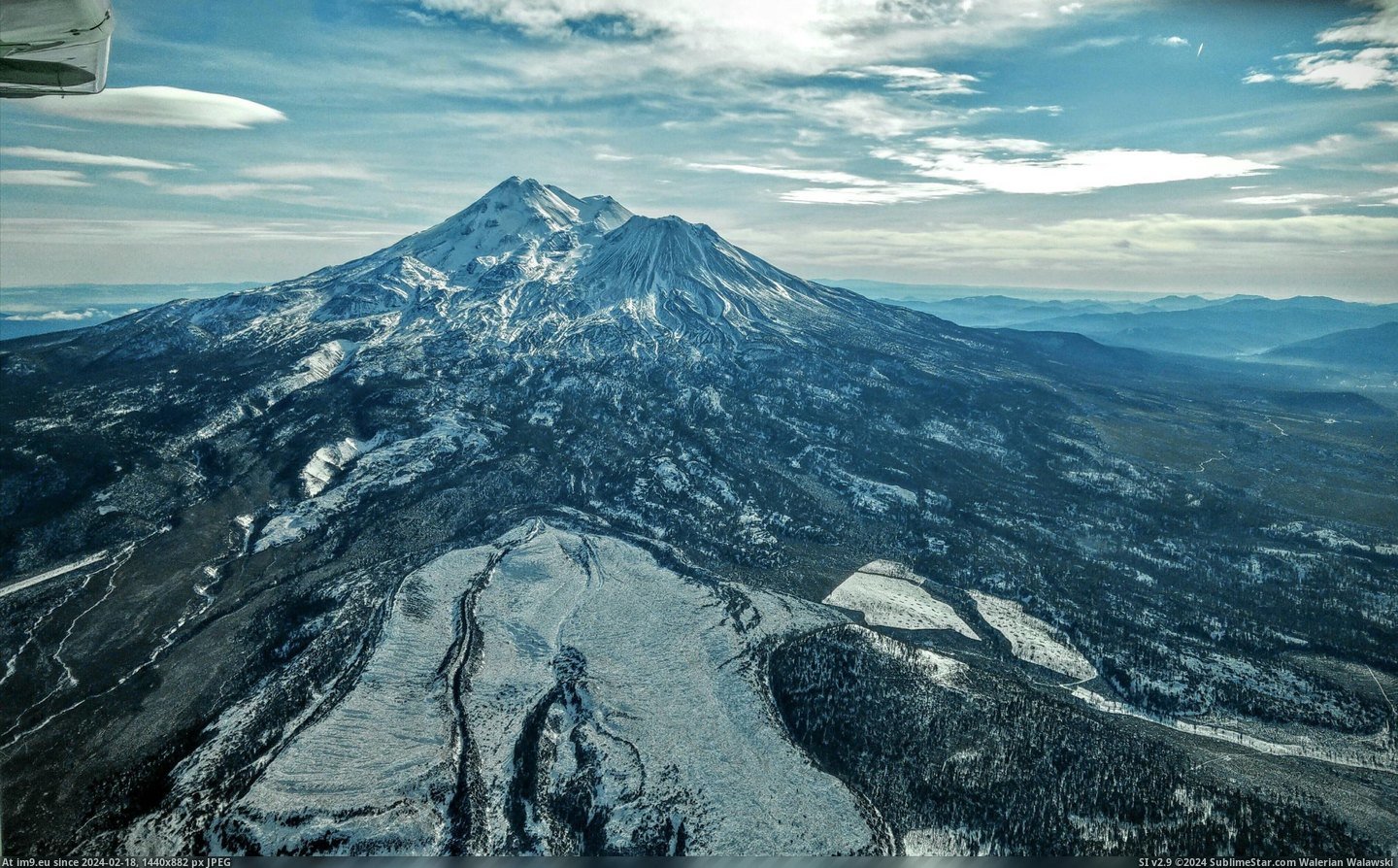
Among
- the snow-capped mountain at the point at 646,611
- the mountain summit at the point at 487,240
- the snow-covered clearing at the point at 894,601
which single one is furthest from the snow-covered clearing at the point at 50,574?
the mountain summit at the point at 487,240

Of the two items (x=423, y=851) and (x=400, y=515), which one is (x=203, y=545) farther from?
(x=423, y=851)

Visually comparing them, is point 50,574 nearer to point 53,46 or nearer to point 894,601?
point 53,46

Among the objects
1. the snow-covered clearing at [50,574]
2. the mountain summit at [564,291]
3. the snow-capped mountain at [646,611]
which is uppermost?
the mountain summit at [564,291]

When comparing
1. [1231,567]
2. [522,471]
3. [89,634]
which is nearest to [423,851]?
[89,634]

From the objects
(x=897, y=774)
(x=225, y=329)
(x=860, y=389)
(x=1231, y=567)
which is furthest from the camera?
(x=225, y=329)

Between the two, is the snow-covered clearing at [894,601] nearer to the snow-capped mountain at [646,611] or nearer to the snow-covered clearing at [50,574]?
the snow-capped mountain at [646,611]

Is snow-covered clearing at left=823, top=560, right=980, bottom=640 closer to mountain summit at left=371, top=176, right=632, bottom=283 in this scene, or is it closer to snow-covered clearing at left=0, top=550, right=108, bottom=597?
snow-covered clearing at left=0, top=550, right=108, bottom=597

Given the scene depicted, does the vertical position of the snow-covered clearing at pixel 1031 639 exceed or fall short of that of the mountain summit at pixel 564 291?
it falls short

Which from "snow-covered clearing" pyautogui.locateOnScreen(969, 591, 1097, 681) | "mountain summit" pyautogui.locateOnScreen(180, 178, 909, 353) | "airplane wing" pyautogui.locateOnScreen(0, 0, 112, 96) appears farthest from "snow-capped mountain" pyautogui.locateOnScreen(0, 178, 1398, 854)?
"airplane wing" pyautogui.locateOnScreen(0, 0, 112, 96)
